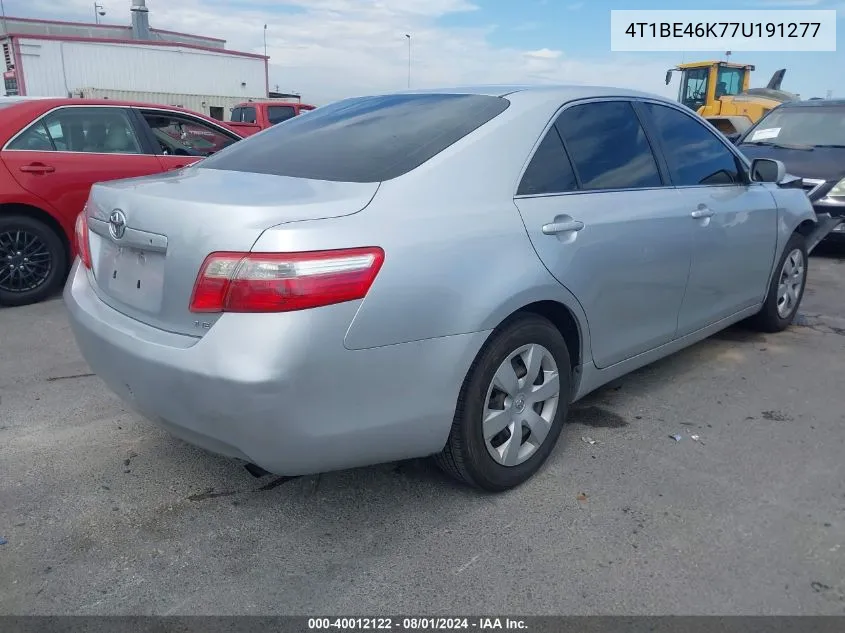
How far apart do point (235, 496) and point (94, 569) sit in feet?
1.93

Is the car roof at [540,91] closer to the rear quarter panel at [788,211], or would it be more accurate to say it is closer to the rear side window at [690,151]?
the rear side window at [690,151]

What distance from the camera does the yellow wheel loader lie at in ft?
50.0

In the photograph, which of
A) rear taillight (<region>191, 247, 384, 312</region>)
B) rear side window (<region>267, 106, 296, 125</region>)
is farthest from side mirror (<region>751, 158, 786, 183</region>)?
rear side window (<region>267, 106, 296, 125</region>)

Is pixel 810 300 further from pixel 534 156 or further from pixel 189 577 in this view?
pixel 189 577

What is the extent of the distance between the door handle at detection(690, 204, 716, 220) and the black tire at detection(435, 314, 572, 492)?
3.99 ft

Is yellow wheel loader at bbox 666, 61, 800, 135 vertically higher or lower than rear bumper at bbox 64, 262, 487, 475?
higher

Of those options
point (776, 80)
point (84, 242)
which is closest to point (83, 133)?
point (84, 242)

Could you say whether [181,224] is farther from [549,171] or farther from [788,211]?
[788,211]

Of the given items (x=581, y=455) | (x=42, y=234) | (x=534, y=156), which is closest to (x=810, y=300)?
(x=581, y=455)

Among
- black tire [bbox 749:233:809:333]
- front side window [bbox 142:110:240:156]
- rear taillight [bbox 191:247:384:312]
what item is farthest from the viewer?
front side window [bbox 142:110:240:156]

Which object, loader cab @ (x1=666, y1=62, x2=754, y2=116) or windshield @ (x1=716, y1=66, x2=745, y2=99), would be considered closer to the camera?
loader cab @ (x1=666, y1=62, x2=754, y2=116)

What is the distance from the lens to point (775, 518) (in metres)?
2.67

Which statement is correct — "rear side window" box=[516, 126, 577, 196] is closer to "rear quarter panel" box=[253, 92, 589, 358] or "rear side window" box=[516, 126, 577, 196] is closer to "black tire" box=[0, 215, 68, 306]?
"rear quarter panel" box=[253, 92, 589, 358]

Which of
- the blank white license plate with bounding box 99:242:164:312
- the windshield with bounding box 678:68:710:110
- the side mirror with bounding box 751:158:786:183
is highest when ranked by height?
the windshield with bounding box 678:68:710:110
